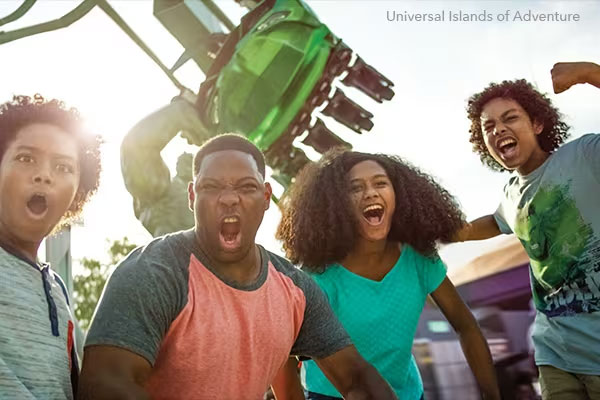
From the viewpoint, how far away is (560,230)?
2.95 meters

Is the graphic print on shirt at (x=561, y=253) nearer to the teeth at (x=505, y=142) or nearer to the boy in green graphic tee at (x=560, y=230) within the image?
the boy in green graphic tee at (x=560, y=230)

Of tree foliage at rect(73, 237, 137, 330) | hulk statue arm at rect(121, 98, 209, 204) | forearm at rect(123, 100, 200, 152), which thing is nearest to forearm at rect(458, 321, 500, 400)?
hulk statue arm at rect(121, 98, 209, 204)

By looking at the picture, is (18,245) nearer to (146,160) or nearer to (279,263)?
(279,263)

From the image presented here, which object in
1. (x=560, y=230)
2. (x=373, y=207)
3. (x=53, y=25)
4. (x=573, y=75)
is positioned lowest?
(x=560, y=230)

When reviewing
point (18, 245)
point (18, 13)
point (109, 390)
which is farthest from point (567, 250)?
point (18, 13)

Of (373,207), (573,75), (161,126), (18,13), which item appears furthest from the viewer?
(18,13)

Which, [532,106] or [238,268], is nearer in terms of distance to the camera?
[238,268]

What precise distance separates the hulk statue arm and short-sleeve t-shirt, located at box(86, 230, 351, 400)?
227cm

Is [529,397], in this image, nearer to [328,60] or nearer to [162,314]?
[328,60]

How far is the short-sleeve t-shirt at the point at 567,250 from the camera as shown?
9.37 feet

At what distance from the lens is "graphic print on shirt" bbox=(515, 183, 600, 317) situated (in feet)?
9.39

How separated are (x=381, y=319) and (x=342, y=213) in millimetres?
525

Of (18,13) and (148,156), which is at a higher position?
(18,13)

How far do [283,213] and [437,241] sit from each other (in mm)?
768
